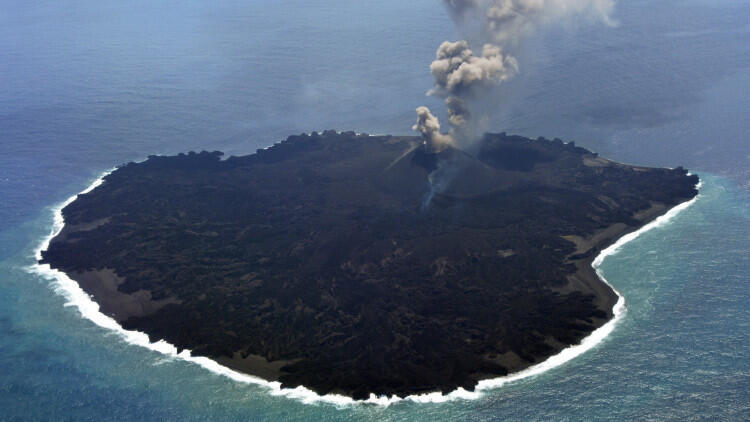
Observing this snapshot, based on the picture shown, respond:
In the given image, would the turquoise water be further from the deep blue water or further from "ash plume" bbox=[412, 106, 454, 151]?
"ash plume" bbox=[412, 106, 454, 151]

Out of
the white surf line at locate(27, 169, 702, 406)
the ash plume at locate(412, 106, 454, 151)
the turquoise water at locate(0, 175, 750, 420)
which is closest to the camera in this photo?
the turquoise water at locate(0, 175, 750, 420)

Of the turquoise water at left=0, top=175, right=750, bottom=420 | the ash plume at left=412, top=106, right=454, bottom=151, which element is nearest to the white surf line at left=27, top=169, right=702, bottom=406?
the turquoise water at left=0, top=175, right=750, bottom=420

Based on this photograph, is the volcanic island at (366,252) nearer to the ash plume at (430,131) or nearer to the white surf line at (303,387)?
the white surf line at (303,387)

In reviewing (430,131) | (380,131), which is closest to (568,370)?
(430,131)

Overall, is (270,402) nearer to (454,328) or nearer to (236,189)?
(454,328)

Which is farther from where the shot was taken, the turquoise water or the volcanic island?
the volcanic island
